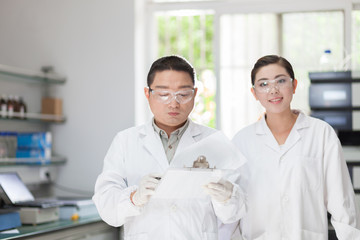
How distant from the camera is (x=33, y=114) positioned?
3.50 m

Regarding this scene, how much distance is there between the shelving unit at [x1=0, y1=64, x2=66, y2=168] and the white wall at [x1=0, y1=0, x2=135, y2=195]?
71 mm

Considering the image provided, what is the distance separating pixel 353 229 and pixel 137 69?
2.25 m

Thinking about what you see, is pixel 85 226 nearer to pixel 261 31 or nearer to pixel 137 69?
pixel 137 69

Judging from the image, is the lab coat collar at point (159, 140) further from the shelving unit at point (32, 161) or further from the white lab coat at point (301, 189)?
the shelving unit at point (32, 161)

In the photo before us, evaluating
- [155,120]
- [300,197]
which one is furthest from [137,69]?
[300,197]

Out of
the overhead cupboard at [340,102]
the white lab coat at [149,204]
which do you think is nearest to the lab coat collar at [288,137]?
the white lab coat at [149,204]

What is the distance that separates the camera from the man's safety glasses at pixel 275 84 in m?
1.90

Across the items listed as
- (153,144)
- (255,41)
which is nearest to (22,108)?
(255,41)

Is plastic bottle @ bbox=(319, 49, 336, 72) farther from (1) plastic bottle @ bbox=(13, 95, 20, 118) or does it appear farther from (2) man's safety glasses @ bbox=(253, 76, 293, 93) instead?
(1) plastic bottle @ bbox=(13, 95, 20, 118)

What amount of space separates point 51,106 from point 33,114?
0.73ft

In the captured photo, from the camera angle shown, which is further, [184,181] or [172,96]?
[172,96]

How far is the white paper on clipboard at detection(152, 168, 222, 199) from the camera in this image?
151cm

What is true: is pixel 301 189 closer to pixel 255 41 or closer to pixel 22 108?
pixel 255 41

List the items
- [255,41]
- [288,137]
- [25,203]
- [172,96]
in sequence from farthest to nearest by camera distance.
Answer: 1. [255,41]
2. [25,203]
3. [288,137]
4. [172,96]
